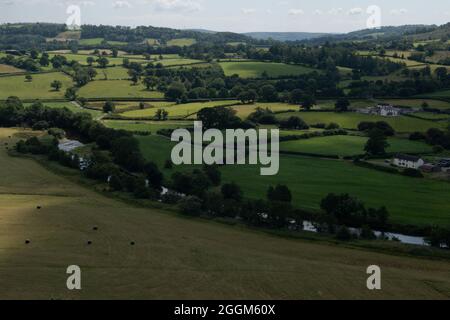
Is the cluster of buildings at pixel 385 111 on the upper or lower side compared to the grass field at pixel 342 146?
upper

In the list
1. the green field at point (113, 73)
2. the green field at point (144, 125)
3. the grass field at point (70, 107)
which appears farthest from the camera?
the green field at point (113, 73)

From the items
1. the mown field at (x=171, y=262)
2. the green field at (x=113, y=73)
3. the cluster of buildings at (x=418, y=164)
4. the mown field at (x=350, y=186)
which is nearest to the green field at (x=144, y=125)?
the mown field at (x=350, y=186)

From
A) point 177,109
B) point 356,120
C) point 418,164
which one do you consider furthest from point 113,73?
point 418,164

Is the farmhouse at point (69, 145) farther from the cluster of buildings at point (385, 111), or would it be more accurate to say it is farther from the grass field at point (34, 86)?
the cluster of buildings at point (385, 111)

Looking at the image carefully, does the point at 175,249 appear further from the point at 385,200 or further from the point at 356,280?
the point at 385,200
